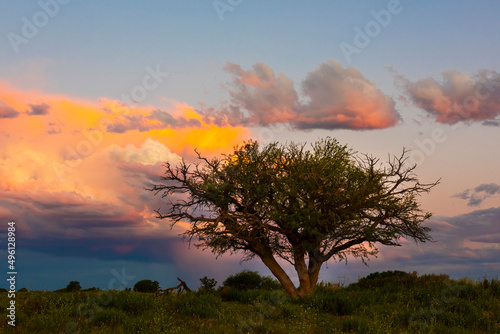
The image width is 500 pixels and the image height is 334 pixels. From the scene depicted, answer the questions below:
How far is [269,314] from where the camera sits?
16656 mm

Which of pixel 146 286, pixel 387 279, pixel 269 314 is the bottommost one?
pixel 269 314

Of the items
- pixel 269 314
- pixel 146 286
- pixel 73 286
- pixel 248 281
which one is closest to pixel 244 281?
pixel 248 281

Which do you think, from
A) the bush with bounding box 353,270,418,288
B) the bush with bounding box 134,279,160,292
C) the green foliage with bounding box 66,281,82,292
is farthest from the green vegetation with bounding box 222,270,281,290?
the green foliage with bounding box 66,281,82,292

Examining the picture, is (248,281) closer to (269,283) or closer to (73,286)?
(269,283)

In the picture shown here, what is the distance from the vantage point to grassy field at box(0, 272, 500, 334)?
14016 mm

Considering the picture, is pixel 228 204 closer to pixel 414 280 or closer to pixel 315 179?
pixel 315 179

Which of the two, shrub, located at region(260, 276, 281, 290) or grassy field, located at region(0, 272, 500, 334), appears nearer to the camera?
grassy field, located at region(0, 272, 500, 334)

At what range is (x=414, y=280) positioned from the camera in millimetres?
28594

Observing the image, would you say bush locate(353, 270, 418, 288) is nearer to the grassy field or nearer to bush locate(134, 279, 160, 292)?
the grassy field

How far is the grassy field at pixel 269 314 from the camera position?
14016 millimetres

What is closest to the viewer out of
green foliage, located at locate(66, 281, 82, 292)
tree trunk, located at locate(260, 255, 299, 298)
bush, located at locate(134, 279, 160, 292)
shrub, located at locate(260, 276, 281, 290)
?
tree trunk, located at locate(260, 255, 299, 298)

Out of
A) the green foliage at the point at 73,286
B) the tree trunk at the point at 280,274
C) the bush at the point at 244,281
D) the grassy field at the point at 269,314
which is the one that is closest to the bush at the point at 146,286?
the green foliage at the point at 73,286

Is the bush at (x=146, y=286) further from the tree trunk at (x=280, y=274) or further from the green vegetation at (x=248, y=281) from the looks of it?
the tree trunk at (x=280, y=274)

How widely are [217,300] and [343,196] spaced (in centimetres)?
1126
